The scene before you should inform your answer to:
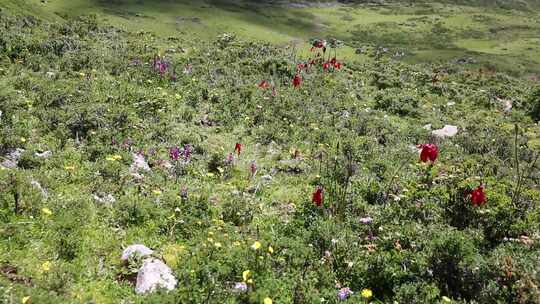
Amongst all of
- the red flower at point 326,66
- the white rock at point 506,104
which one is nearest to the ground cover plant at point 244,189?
the white rock at point 506,104

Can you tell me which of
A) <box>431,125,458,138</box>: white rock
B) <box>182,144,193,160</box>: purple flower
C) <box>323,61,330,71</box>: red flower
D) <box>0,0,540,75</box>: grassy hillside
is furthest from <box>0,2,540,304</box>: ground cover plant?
<box>0,0,540,75</box>: grassy hillside

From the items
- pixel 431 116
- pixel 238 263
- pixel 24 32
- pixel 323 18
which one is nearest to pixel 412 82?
pixel 431 116

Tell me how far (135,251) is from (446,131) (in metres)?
14.8

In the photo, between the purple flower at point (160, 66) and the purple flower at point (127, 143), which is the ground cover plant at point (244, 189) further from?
the purple flower at point (160, 66)

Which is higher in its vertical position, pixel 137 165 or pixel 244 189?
pixel 137 165

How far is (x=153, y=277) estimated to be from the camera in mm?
9008

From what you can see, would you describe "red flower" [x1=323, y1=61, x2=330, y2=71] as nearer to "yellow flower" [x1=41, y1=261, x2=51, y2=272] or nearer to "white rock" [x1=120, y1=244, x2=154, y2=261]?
"white rock" [x1=120, y1=244, x2=154, y2=261]

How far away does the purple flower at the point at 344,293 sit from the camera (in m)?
9.09

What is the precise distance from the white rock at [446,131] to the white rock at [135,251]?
1366cm

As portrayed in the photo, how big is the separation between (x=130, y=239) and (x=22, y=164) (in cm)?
403

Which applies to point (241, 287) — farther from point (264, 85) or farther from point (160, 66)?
point (160, 66)

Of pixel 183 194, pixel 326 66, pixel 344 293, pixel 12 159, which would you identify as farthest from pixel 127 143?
pixel 326 66

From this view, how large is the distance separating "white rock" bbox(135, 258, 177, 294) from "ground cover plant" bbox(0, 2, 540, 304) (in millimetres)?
158

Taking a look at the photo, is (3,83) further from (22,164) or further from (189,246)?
(189,246)
